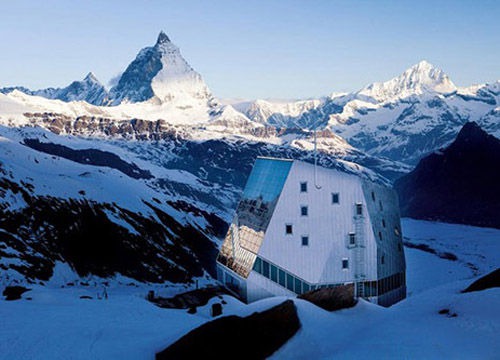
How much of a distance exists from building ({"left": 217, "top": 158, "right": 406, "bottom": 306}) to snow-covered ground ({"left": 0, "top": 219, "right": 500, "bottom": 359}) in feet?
49.5

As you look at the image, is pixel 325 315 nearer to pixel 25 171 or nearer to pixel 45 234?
pixel 45 234

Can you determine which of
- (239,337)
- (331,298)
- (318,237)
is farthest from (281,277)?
(239,337)

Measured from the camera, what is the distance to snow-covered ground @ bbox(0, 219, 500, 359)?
776 inches

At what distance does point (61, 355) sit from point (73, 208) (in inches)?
1901

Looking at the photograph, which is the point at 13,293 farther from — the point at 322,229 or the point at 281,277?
the point at 322,229

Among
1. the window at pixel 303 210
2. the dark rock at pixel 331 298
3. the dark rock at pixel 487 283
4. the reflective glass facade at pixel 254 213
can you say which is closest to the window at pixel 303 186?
the window at pixel 303 210

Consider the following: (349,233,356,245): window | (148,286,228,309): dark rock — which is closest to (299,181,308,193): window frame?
(349,233,356,245): window

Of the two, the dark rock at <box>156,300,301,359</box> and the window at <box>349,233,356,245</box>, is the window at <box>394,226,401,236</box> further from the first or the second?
the dark rock at <box>156,300,301,359</box>

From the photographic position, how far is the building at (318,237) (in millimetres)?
44219

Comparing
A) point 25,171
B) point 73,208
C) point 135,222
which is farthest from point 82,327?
point 25,171

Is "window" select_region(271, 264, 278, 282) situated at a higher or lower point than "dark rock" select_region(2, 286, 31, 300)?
lower

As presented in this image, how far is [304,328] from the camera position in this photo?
22.8 meters

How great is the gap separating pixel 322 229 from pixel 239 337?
25.4 m

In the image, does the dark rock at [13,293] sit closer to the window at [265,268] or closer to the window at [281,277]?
the window at [265,268]
